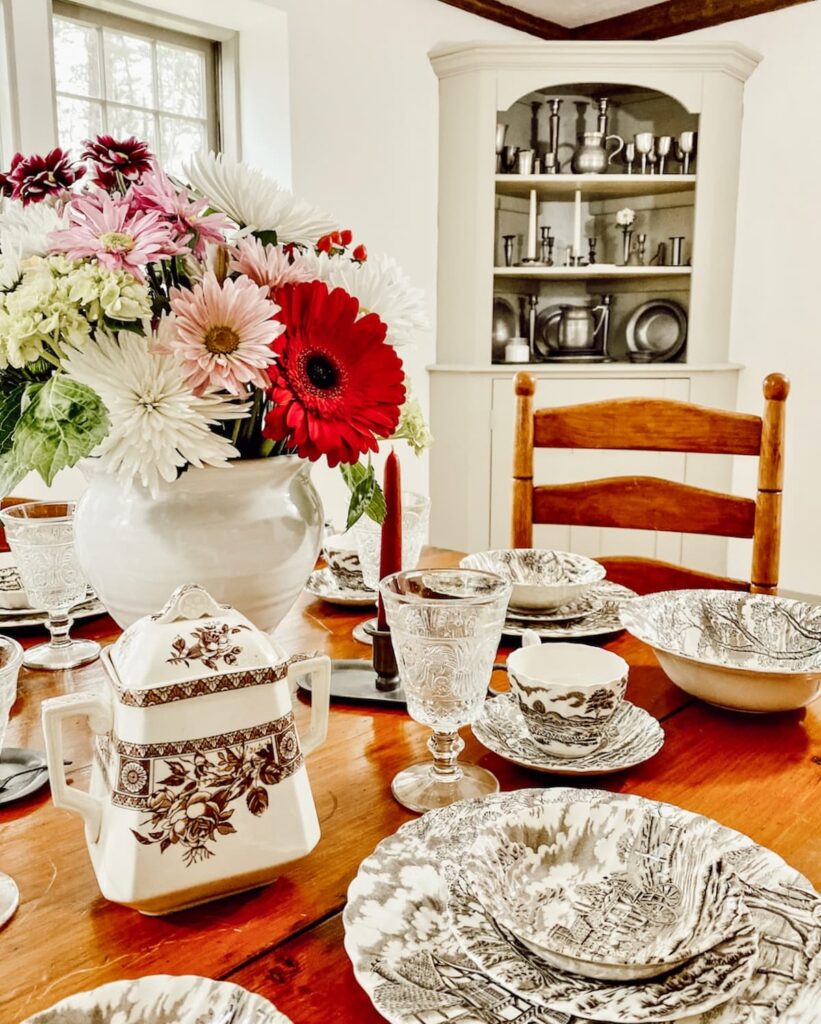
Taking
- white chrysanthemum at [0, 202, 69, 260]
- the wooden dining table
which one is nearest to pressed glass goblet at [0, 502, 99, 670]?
the wooden dining table

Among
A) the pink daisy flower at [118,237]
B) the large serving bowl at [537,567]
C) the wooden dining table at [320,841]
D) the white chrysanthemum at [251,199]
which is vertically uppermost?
the white chrysanthemum at [251,199]

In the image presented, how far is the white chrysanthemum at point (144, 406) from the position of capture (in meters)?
0.67

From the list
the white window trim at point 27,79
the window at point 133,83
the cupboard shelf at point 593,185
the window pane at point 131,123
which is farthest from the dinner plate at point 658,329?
the white window trim at point 27,79

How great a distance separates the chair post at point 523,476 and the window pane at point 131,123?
190 centimetres

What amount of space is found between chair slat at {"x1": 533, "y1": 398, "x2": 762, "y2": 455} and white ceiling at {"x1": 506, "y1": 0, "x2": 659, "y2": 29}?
8.86 ft

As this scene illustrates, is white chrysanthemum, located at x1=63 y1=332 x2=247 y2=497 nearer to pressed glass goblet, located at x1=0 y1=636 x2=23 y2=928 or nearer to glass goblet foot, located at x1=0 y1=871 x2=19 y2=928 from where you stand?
pressed glass goblet, located at x1=0 y1=636 x2=23 y2=928

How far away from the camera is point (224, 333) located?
0.67 m

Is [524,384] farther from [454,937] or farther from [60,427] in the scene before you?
[454,937]

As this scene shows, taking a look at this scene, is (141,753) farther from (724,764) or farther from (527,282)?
(527,282)

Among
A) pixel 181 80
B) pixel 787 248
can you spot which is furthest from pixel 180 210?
pixel 787 248

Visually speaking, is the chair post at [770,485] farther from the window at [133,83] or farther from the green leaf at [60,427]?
the window at [133,83]

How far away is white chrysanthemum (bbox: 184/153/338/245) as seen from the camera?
Answer: 2.41ft

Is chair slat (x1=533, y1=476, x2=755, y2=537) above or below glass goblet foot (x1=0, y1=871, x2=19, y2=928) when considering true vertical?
above

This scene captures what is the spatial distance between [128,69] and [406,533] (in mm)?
2421
